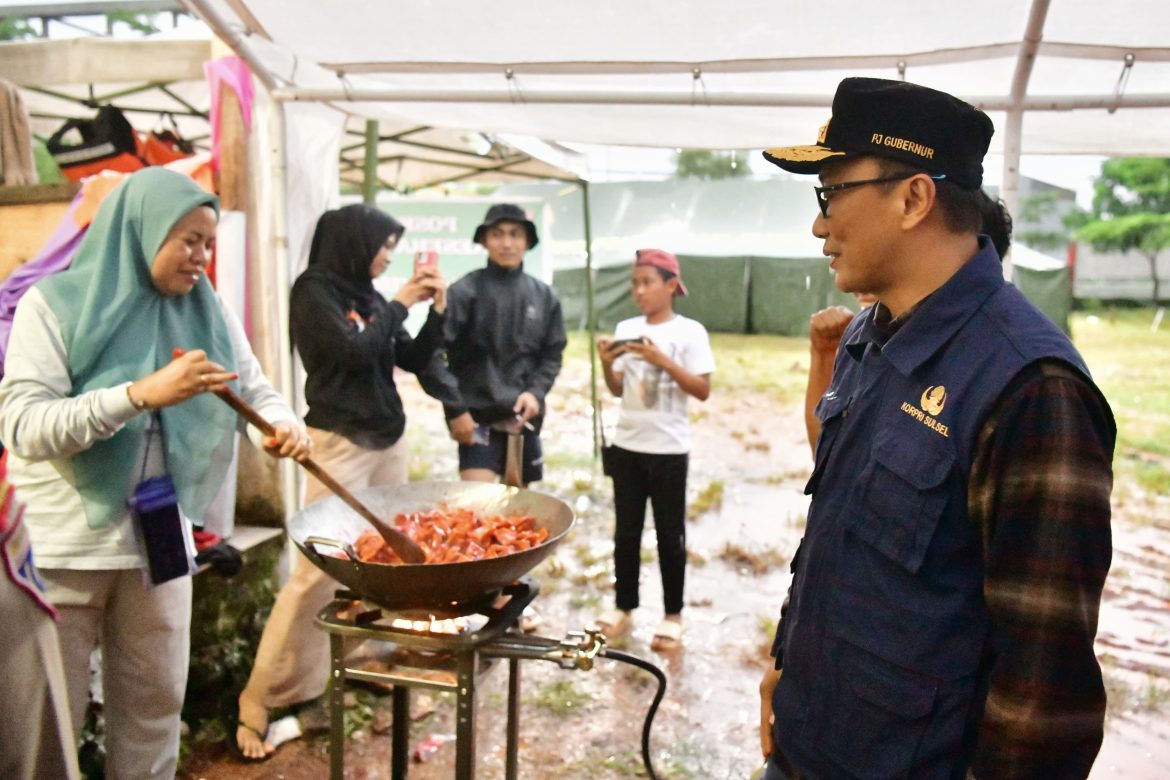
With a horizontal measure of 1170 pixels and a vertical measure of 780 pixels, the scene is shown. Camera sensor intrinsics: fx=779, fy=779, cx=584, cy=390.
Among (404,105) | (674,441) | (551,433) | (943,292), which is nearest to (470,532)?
(943,292)

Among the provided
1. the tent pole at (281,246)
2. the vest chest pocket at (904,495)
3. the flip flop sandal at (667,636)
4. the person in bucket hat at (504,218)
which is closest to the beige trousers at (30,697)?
the vest chest pocket at (904,495)

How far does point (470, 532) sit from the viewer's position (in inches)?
94.8

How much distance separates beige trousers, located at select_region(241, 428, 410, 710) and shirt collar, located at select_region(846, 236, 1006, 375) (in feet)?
8.28

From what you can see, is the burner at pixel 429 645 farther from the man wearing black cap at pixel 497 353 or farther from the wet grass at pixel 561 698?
the man wearing black cap at pixel 497 353

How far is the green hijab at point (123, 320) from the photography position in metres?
2.16

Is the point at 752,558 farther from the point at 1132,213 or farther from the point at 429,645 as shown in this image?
the point at 1132,213

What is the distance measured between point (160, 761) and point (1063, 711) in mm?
2472

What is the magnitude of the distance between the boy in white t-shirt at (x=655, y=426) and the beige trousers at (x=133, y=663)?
2.27 metres

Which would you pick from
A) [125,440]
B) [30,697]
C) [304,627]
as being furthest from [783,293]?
[30,697]

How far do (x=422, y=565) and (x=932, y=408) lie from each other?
123 centimetres

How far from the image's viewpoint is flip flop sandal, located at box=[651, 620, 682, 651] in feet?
13.7

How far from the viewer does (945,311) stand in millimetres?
1369

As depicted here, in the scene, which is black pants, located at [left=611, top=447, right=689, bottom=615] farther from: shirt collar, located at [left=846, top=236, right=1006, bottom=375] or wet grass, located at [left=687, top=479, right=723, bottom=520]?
shirt collar, located at [left=846, top=236, right=1006, bottom=375]

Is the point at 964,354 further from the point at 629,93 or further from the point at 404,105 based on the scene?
the point at 404,105
